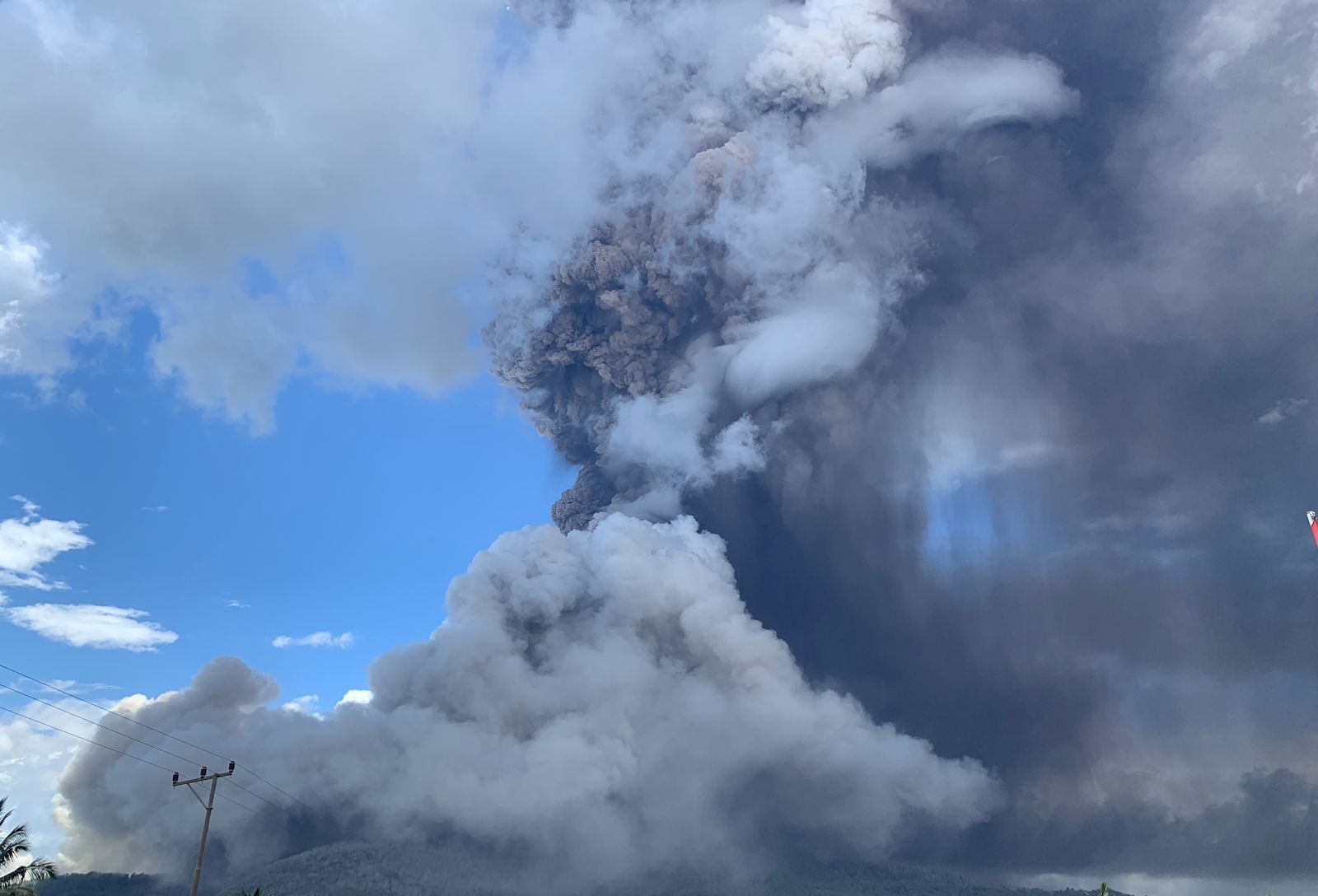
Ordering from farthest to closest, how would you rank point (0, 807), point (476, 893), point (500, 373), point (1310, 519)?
point (476, 893) < point (500, 373) < point (0, 807) < point (1310, 519)

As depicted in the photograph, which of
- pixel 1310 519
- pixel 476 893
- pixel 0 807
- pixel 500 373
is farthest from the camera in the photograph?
pixel 476 893

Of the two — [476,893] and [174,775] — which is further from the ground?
[174,775]

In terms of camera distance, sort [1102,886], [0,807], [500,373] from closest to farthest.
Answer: [1102,886] → [0,807] → [500,373]

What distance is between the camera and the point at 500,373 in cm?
17650

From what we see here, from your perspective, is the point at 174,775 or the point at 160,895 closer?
the point at 174,775

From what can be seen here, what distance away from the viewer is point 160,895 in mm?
196000

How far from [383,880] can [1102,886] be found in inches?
6658

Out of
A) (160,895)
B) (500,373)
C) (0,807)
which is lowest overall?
→ (160,895)

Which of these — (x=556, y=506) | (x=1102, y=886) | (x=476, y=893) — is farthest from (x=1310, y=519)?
(x=476, y=893)

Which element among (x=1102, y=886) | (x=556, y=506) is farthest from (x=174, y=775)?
(x=556, y=506)

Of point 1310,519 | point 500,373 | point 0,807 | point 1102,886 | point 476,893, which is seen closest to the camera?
point 1310,519

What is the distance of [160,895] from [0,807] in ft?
563

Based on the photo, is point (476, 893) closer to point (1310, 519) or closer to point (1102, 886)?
point (1102, 886)

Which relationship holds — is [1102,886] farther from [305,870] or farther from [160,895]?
[160,895]
